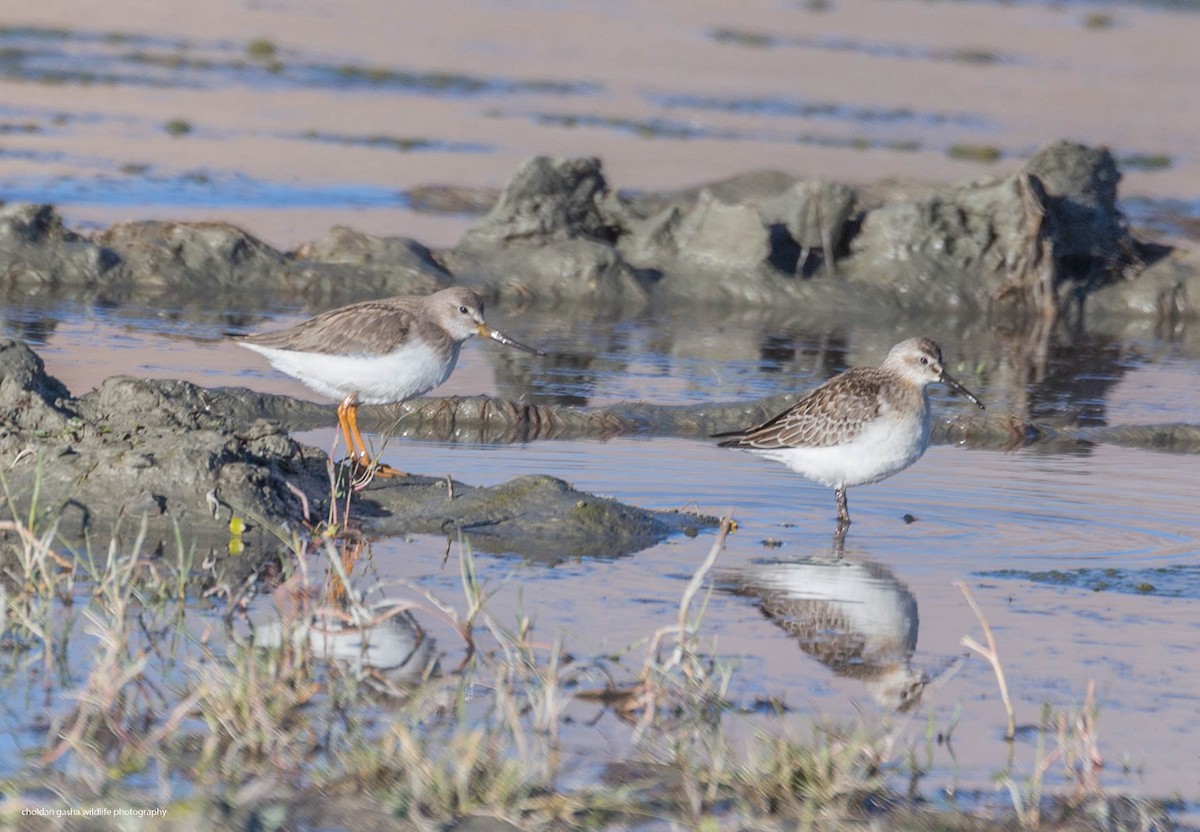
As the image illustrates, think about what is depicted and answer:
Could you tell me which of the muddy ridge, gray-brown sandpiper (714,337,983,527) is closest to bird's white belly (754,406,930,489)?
gray-brown sandpiper (714,337,983,527)

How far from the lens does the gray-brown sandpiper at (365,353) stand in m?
9.65

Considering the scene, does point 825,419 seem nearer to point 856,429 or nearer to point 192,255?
point 856,429

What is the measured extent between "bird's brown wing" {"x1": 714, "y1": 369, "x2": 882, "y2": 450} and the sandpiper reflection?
1193 millimetres

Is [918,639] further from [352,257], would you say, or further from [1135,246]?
[1135,246]

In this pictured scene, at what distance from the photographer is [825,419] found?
30.3ft

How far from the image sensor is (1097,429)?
1151 cm

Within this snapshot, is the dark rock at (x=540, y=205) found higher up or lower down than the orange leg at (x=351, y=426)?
higher up

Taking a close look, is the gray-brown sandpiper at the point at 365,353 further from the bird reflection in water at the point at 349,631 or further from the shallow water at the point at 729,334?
the bird reflection in water at the point at 349,631

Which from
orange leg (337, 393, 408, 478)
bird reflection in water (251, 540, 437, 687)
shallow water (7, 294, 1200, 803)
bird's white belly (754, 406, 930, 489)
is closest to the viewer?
bird reflection in water (251, 540, 437, 687)

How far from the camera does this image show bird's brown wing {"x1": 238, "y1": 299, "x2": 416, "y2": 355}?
9695 mm

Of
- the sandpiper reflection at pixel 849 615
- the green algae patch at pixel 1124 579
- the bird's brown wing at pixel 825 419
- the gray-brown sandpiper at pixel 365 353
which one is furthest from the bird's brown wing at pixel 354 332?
the green algae patch at pixel 1124 579

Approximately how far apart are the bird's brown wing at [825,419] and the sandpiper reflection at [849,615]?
1.19 m

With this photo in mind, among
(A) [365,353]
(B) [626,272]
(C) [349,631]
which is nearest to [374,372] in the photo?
(A) [365,353]

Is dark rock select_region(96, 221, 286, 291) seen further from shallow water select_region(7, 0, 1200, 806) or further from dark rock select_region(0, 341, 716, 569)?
dark rock select_region(0, 341, 716, 569)
